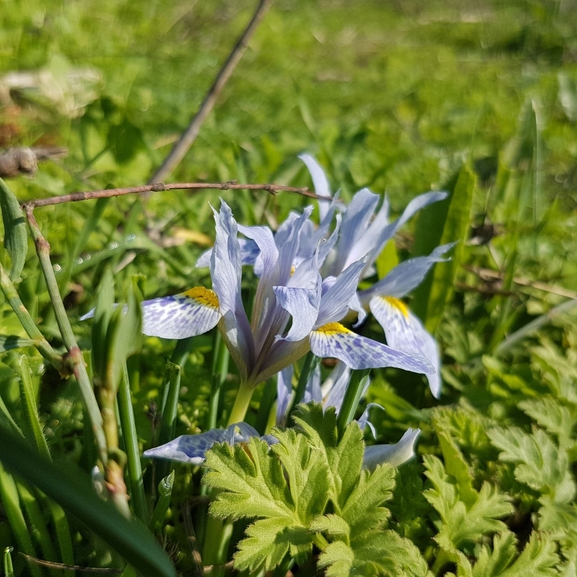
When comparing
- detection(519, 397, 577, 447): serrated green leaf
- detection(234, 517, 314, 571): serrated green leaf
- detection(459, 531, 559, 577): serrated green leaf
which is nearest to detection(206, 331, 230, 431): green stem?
detection(234, 517, 314, 571): serrated green leaf

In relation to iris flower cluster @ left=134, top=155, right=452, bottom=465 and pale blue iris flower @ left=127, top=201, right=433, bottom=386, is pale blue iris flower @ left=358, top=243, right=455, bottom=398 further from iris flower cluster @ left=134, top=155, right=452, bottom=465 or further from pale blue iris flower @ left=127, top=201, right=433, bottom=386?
pale blue iris flower @ left=127, top=201, right=433, bottom=386

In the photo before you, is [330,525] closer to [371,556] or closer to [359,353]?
[371,556]

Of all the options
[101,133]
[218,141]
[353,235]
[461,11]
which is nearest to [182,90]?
[218,141]

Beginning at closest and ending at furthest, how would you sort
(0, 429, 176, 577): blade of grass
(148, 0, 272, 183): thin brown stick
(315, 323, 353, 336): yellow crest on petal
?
(0, 429, 176, 577): blade of grass, (315, 323, 353, 336): yellow crest on petal, (148, 0, 272, 183): thin brown stick

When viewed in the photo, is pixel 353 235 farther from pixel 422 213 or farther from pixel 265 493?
pixel 265 493

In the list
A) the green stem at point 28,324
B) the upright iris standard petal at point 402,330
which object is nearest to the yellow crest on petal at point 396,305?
the upright iris standard petal at point 402,330
